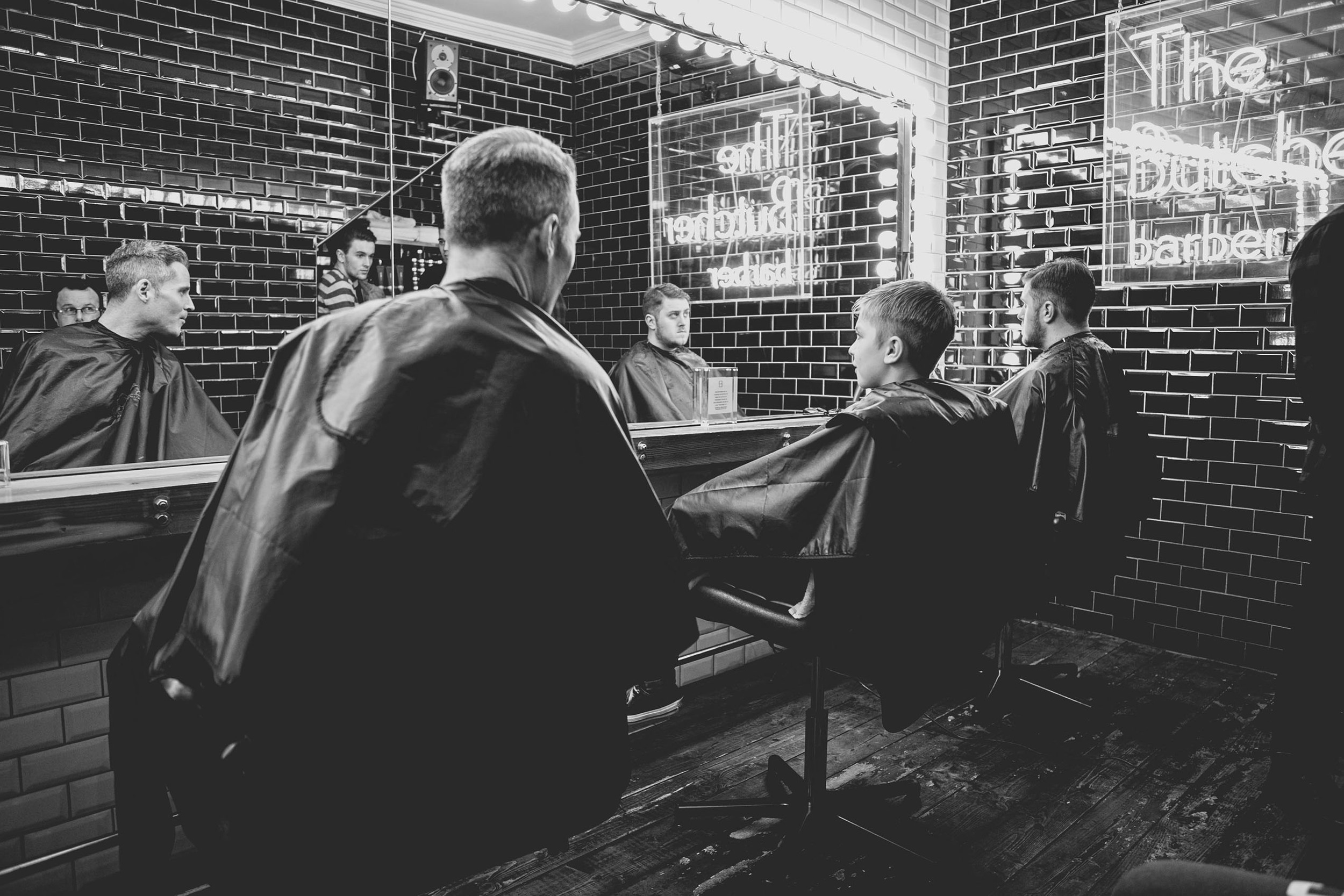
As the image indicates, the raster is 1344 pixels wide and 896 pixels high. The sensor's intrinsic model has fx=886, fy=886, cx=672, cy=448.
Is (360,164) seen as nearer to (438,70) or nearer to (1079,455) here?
(438,70)

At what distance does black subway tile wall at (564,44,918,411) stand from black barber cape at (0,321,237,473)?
1.65 metres

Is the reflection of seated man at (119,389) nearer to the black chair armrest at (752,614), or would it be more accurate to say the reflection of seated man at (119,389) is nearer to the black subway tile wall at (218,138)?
the black subway tile wall at (218,138)

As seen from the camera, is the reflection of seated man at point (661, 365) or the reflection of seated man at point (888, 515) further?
the reflection of seated man at point (661, 365)

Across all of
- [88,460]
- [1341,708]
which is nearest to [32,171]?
[88,460]

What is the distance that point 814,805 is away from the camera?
2.22 meters

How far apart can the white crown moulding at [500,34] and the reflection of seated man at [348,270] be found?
90 cm

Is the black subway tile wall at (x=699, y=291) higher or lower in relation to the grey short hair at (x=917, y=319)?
higher

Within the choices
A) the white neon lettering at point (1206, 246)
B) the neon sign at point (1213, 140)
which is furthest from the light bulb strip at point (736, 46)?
the white neon lettering at point (1206, 246)

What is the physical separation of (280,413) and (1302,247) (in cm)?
239

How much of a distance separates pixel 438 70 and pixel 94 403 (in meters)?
1.80

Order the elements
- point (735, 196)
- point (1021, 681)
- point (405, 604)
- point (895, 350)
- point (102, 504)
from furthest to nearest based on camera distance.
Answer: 1. point (735, 196)
2. point (1021, 681)
3. point (895, 350)
4. point (102, 504)
5. point (405, 604)

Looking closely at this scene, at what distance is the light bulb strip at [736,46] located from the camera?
3.34 meters

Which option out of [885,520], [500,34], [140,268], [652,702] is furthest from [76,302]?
[885,520]

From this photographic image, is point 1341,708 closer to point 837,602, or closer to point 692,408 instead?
point 837,602
